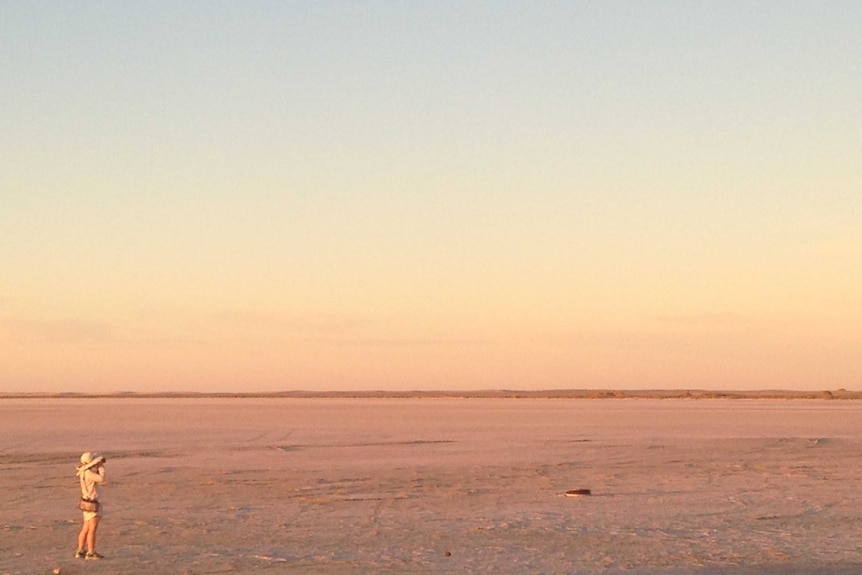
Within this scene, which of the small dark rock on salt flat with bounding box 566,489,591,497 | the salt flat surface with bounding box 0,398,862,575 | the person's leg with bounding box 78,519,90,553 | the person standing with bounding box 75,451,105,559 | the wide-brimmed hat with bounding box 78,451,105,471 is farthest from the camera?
the small dark rock on salt flat with bounding box 566,489,591,497

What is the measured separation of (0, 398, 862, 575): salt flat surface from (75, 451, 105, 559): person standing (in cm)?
33

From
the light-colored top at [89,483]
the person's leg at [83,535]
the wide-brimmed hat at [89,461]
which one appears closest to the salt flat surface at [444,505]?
the person's leg at [83,535]

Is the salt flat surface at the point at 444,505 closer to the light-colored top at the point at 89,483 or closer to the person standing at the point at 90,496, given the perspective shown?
the person standing at the point at 90,496

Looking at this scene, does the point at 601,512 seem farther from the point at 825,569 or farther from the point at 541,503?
the point at 825,569

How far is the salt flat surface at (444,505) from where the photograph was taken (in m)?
15.2

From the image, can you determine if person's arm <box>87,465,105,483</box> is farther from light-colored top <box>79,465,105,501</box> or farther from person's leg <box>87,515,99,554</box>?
person's leg <box>87,515,99,554</box>

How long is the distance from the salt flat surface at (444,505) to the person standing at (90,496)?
33 centimetres

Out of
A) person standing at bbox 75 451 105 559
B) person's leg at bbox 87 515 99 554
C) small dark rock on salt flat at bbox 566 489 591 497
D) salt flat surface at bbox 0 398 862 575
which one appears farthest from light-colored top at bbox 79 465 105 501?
small dark rock on salt flat at bbox 566 489 591 497

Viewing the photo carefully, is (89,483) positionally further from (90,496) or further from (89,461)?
(89,461)

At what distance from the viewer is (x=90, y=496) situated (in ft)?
48.2

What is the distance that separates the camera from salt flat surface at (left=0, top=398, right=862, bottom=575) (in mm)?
15180

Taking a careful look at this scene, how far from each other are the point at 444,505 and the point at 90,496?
7.67m

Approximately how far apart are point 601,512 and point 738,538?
3.24 metres

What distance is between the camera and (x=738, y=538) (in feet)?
55.4
